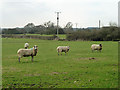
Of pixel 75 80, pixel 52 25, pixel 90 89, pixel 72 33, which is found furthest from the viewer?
pixel 52 25

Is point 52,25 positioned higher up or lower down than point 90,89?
higher up

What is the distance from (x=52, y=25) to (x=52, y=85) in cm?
11292

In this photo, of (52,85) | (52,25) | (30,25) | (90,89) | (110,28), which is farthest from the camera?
(30,25)

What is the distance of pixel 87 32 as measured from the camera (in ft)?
241

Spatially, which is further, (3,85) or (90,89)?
(3,85)

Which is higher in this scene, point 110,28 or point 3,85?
point 110,28

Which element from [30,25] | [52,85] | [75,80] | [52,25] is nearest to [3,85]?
[52,85]

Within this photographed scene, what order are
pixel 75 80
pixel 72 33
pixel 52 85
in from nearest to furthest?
pixel 52 85 < pixel 75 80 < pixel 72 33

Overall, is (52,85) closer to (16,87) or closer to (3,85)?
(16,87)

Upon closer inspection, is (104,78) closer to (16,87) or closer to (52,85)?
(52,85)

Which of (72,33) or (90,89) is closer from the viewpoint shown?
(90,89)

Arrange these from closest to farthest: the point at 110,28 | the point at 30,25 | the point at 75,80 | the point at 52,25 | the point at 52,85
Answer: the point at 52,85 < the point at 75,80 < the point at 110,28 < the point at 52,25 < the point at 30,25

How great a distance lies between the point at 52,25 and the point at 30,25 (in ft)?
72.4

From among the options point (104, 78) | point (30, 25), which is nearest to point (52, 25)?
point (30, 25)
